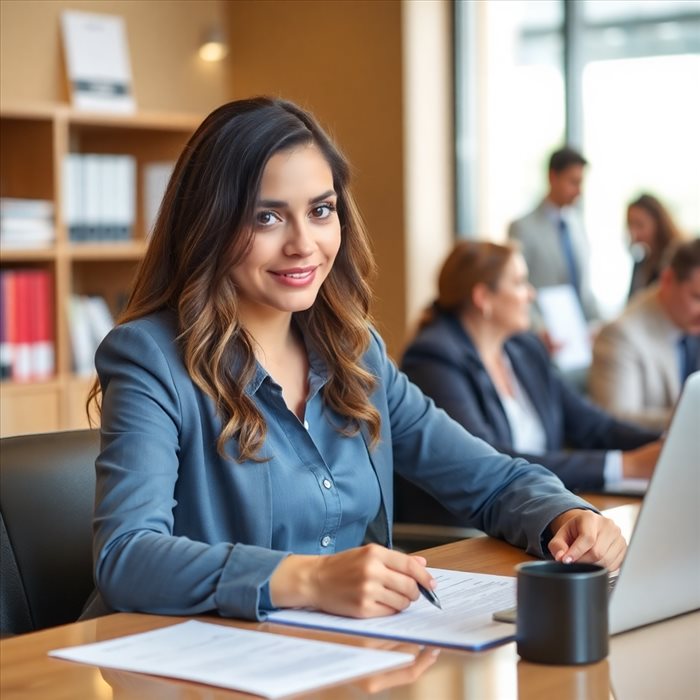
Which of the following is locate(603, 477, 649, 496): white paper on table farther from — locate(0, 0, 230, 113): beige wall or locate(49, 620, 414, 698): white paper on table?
locate(0, 0, 230, 113): beige wall

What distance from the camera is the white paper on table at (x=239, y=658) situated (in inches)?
45.7

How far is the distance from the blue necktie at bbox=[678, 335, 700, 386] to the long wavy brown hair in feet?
7.87

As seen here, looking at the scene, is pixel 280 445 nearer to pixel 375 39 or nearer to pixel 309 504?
pixel 309 504

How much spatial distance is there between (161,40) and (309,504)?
3446 mm

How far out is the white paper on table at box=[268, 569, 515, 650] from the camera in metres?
1.29

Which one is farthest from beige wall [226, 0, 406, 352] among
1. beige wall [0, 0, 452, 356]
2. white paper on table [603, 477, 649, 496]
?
white paper on table [603, 477, 649, 496]

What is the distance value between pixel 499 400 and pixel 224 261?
5.42 feet

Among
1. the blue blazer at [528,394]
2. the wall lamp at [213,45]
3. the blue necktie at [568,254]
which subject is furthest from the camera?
the blue necktie at [568,254]

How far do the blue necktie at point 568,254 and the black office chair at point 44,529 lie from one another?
193 inches

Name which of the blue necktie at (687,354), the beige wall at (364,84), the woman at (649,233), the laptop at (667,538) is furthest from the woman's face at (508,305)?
the woman at (649,233)

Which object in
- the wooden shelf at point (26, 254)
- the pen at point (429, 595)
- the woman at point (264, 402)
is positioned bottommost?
the pen at point (429, 595)

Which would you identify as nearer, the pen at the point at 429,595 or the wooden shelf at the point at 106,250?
the pen at the point at 429,595

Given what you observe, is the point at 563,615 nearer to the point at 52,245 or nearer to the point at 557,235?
the point at 52,245

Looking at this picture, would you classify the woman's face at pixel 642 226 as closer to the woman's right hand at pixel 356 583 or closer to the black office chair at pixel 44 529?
the black office chair at pixel 44 529
